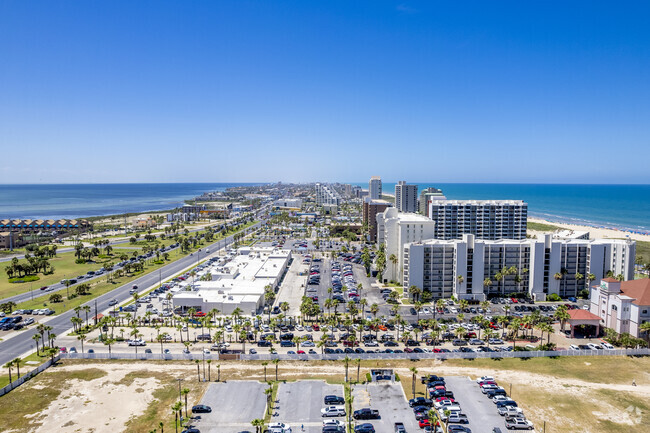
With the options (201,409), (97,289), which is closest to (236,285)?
(97,289)

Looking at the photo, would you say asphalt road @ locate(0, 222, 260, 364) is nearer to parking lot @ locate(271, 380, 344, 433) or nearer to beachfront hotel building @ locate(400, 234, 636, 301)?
parking lot @ locate(271, 380, 344, 433)

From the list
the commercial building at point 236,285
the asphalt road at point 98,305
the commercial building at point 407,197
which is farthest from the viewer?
the commercial building at point 407,197

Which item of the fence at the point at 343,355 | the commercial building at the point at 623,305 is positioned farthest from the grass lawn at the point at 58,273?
the commercial building at the point at 623,305

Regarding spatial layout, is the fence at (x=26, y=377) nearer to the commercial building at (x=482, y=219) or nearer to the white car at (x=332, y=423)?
the white car at (x=332, y=423)

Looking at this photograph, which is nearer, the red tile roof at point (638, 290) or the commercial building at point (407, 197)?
the red tile roof at point (638, 290)

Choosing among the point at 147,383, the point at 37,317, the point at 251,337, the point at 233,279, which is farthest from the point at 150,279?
the point at 147,383

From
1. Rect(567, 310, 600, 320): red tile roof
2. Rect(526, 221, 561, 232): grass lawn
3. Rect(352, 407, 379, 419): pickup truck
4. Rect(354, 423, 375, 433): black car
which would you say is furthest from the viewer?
Rect(526, 221, 561, 232): grass lawn

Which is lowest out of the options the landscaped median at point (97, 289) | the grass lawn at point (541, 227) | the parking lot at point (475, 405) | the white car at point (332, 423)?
the parking lot at point (475, 405)

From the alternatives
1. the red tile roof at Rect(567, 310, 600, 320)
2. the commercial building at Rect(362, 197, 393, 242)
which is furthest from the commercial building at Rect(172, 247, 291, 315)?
the red tile roof at Rect(567, 310, 600, 320)

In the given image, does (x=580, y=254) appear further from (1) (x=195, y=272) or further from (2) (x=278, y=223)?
(2) (x=278, y=223)
